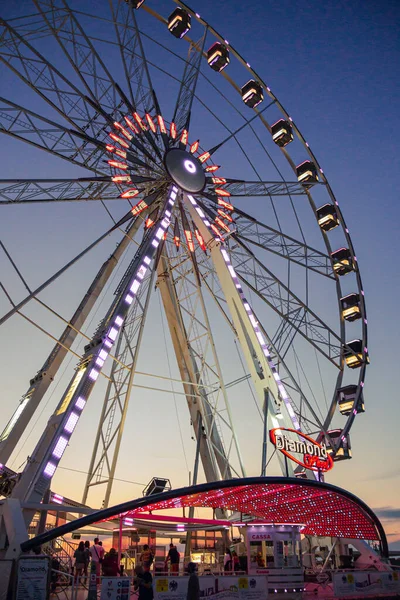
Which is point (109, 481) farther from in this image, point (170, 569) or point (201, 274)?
point (201, 274)

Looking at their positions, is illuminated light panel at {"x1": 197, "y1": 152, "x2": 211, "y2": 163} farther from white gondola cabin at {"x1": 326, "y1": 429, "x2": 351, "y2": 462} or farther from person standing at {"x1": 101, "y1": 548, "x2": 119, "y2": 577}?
person standing at {"x1": 101, "y1": 548, "x2": 119, "y2": 577}

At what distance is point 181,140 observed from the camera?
880 inches

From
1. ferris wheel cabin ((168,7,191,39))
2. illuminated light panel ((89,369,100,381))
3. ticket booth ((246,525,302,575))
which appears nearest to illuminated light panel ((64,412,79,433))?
illuminated light panel ((89,369,100,381))

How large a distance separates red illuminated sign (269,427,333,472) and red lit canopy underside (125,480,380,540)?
1.29 metres

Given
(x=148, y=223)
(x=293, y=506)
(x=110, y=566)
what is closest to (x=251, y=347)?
(x=293, y=506)

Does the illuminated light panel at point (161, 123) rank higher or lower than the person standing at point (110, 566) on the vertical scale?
higher

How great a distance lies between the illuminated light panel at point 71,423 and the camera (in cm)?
1291

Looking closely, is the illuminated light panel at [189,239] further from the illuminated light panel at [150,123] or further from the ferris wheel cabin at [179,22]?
the ferris wheel cabin at [179,22]

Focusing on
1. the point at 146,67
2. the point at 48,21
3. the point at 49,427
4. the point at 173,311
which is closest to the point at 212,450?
the point at 173,311

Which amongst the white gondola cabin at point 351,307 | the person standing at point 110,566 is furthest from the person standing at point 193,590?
the white gondola cabin at point 351,307

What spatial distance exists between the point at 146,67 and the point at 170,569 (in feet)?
59.5

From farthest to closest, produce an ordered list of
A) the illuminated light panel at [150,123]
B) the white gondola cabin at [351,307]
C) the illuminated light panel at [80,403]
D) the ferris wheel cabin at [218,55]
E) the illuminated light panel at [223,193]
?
the white gondola cabin at [351,307] < the ferris wheel cabin at [218,55] < the illuminated light panel at [223,193] < the illuminated light panel at [150,123] < the illuminated light panel at [80,403]

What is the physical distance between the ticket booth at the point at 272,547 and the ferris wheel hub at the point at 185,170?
1305 centimetres

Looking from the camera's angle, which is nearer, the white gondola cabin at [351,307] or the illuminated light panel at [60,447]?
the illuminated light panel at [60,447]
